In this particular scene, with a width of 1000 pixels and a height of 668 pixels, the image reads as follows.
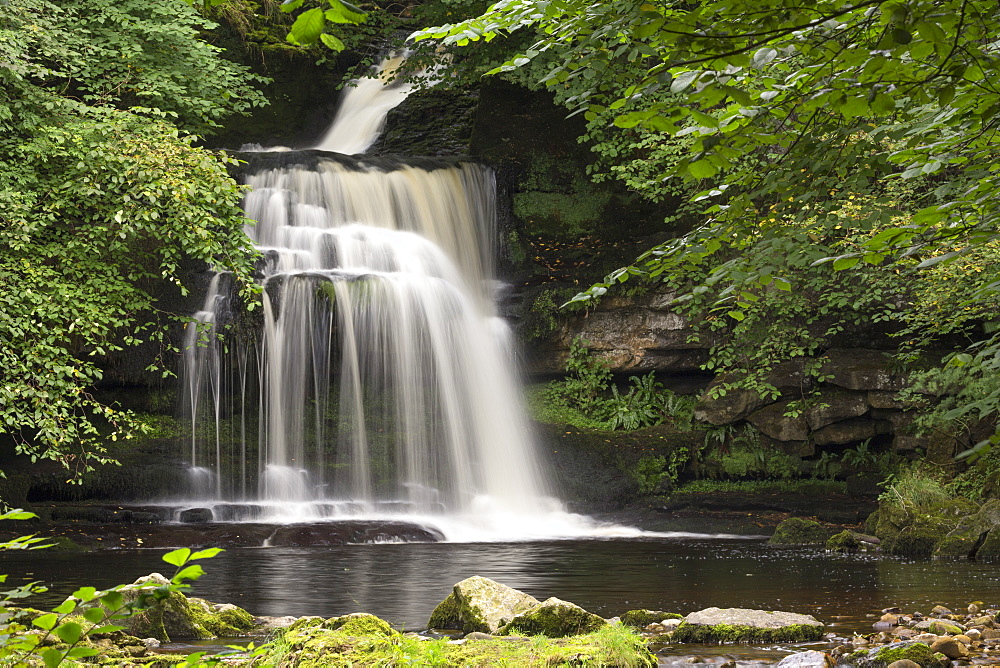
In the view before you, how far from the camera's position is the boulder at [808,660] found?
194 inches

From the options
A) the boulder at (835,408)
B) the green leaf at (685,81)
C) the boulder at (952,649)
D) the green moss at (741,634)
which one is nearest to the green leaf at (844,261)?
the green leaf at (685,81)

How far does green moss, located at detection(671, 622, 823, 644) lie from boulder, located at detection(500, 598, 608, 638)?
0.65 meters

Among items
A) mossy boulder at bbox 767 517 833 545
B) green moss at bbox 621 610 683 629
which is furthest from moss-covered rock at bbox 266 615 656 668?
mossy boulder at bbox 767 517 833 545

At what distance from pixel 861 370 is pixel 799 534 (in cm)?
354

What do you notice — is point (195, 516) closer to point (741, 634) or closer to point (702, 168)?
point (741, 634)

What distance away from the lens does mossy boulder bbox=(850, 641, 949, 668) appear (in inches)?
191

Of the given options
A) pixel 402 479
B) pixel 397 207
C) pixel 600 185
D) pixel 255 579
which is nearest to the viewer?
pixel 255 579

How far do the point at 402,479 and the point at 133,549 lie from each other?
15.7ft

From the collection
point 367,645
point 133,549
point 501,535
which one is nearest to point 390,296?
point 501,535

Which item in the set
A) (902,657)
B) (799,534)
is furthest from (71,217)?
(902,657)

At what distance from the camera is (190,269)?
15047mm

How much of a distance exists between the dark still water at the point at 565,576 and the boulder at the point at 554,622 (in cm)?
120

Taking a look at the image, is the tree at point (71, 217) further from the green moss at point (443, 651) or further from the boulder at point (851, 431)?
the boulder at point (851, 431)

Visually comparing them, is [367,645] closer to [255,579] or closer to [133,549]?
[255,579]
